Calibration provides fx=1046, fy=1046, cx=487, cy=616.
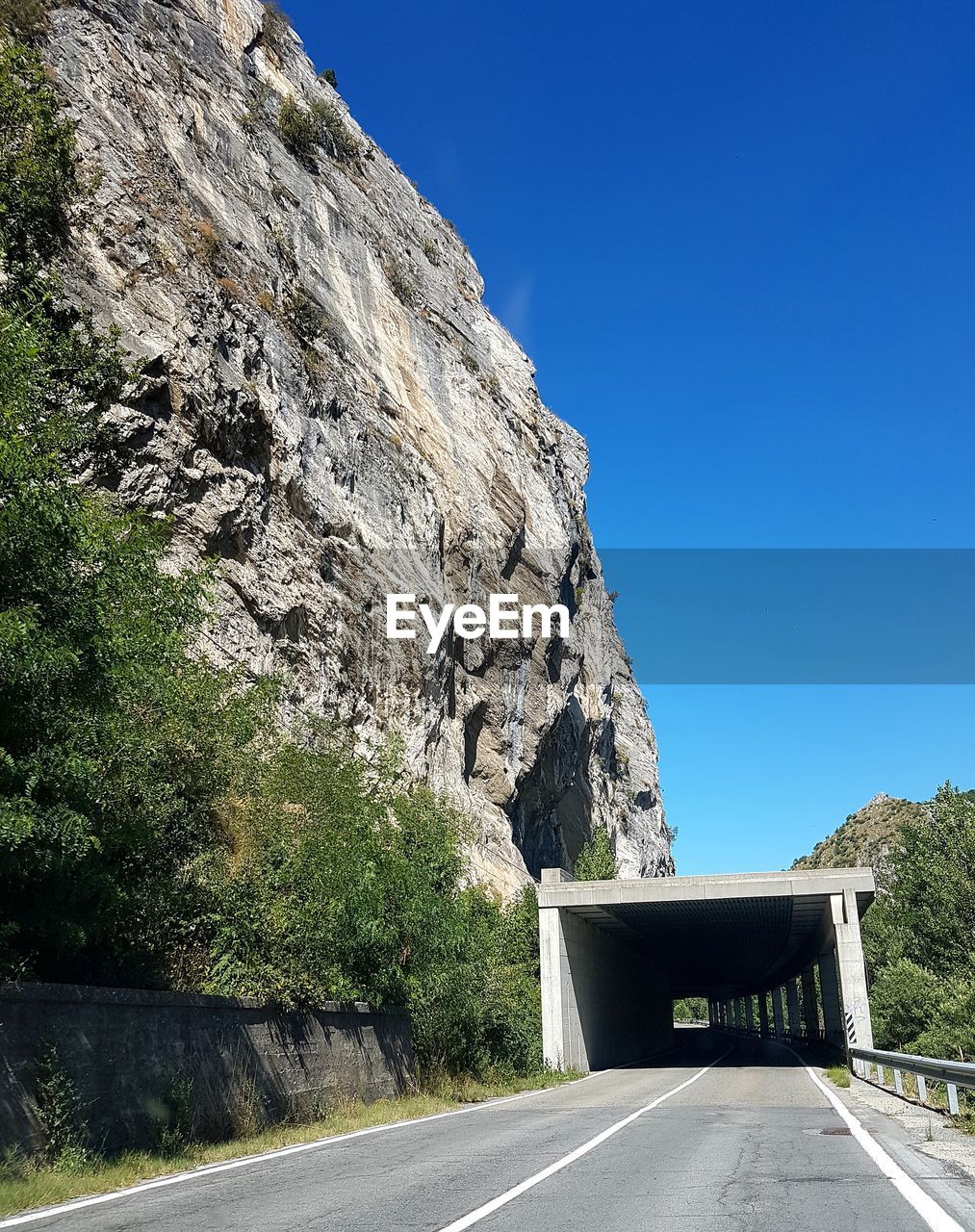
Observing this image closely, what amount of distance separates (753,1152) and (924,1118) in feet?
17.2

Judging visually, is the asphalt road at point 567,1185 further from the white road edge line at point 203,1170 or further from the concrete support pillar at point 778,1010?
the concrete support pillar at point 778,1010

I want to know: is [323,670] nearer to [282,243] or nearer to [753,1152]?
[282,243]

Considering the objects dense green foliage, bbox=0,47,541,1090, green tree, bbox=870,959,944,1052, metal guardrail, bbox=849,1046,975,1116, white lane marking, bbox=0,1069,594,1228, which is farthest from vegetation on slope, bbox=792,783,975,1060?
white lane marking, bbox=0,1069,594,1228

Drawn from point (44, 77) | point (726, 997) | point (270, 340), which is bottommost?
point (726, 997)

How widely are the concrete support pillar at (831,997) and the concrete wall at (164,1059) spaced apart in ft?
104

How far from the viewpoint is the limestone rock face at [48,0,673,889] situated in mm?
30375

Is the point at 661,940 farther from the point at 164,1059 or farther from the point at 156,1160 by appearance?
the point at 156,1160

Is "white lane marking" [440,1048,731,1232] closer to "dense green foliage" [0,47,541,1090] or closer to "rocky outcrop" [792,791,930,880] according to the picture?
"dense green foliage" [0,47,541,1090]

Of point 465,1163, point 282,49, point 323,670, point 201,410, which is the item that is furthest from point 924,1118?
point 282,49

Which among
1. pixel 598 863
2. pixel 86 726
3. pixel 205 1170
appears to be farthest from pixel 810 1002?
pixel 86 726

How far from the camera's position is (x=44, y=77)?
28500 millimetres

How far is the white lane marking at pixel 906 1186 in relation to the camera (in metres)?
7.04

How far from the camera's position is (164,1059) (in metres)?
12.1

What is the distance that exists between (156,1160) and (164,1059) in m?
1.24
